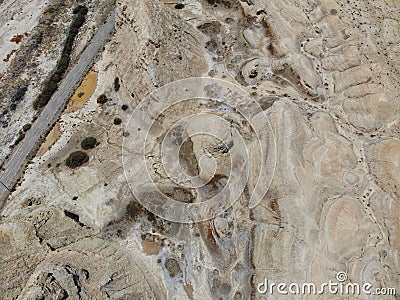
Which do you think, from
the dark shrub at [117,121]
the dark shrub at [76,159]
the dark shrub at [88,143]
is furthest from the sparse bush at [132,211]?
the dark shrub at [117,121]

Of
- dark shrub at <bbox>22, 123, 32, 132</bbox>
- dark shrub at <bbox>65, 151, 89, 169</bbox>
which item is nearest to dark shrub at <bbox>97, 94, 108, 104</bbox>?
dark shrub at <bbox>65, 151, 89, 169</bbox>

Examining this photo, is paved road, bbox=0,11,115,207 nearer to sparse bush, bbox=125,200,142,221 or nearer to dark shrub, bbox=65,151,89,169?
dark shrub, bbox=65,151,89,169

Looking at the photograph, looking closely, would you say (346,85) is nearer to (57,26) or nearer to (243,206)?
(243,206)

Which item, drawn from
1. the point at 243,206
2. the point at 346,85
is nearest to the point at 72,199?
the point at 243,206

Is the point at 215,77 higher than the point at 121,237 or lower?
higher

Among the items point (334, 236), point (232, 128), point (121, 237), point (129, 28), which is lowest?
point (121, 237)

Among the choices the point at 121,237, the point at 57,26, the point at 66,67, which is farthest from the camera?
the point at 57,26
